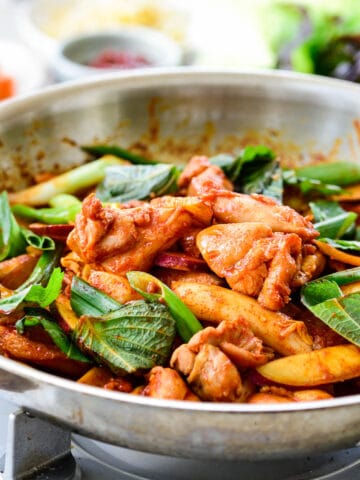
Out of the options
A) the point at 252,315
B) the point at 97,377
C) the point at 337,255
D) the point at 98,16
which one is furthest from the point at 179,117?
the point at 98,16

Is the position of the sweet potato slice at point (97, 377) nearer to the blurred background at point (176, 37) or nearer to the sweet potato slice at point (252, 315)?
the sweet potato slice at point (252, 315)

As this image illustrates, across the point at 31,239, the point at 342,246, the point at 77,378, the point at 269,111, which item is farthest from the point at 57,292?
the point at 269,111

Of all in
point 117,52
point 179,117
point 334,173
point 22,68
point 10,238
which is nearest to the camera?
point 10,238

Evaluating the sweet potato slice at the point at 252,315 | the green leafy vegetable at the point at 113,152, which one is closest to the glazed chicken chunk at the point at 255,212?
the sweet potato slice at the point at 252,315

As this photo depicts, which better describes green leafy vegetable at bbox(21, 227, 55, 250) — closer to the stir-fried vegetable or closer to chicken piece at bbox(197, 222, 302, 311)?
the stir-fried vegetable

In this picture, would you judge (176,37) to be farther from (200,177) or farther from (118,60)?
(200,177)

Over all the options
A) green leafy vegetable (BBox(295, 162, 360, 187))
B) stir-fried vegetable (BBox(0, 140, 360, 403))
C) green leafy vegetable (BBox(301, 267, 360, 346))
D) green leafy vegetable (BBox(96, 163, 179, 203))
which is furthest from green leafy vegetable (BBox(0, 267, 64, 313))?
green leafy vegetable (BBox(295, 162, 360, 187))

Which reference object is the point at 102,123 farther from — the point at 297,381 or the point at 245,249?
the point at 297,381
